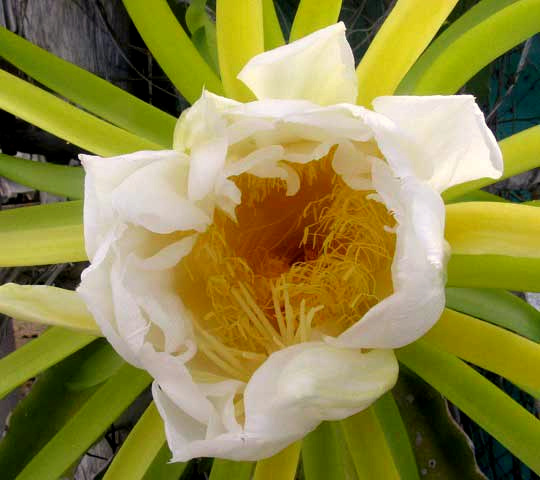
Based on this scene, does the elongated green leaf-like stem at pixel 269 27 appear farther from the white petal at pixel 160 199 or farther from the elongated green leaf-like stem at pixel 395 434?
the elongated green leaf-like stem at pixel 395 434

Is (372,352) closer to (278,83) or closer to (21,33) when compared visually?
(278,83)

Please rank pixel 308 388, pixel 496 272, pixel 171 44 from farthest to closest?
pixel 171 44 < pixel 496 272 < pixel 308 388

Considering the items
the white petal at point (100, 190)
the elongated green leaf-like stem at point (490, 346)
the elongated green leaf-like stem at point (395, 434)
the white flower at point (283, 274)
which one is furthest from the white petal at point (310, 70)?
the elongated green leaf-like stem at point (395, 434)

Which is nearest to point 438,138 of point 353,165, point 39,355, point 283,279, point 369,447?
point 353,165

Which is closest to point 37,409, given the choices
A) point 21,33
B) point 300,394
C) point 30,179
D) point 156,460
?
point 156,460

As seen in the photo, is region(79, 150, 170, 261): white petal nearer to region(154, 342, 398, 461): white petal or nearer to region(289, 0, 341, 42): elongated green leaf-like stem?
region(154, 342, 398, 461): white petal

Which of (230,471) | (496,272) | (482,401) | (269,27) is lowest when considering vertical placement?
(230,471)

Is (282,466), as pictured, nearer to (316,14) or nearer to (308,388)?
(308,388)
